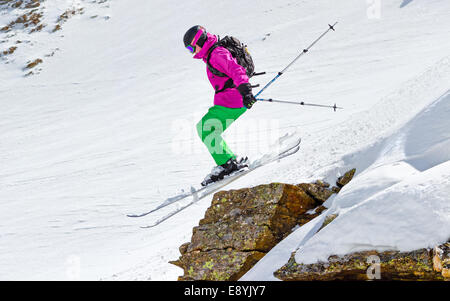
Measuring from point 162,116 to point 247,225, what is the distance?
1360cm

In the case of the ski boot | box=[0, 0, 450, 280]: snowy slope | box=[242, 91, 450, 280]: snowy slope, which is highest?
box=[242, 91, 450, 280]: snowy slope

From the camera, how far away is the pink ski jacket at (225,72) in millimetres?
5047

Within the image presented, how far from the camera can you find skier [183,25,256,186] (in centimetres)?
505

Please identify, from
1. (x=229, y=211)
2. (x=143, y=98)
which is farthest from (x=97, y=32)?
(x=229, y=211)

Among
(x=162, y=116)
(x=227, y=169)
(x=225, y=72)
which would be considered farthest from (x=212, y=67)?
(x=162, y=116)

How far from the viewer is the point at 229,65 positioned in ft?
16.6

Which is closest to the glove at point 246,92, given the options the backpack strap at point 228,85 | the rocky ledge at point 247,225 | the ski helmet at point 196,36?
the backpack strap at point 228,85

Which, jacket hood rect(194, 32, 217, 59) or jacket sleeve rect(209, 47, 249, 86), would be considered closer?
jacket sleeve rect(209, 47, 249, 86)

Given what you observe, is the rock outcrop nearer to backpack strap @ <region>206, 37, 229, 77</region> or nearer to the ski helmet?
backpack strap @ <region>206, 37, 229, 77</region>

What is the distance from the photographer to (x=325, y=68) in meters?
19.2

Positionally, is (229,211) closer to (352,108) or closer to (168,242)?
(168,242)

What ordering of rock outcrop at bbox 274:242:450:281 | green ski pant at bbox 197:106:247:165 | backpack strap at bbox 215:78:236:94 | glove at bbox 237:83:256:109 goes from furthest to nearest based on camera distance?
green ski pant at bbox 197:106:247:165 → backpack strap at bbox 215:78:236:94 → glove at bbox 237:83:256:109 → rock outcrop at bbox 274:242:450:281

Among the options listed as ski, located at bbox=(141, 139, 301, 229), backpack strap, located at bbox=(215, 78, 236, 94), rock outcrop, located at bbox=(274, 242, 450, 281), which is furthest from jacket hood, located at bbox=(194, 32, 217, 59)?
rock outcrop, located at bbox=(274, 242, 450, 281)

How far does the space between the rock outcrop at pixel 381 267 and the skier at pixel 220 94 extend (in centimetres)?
202
